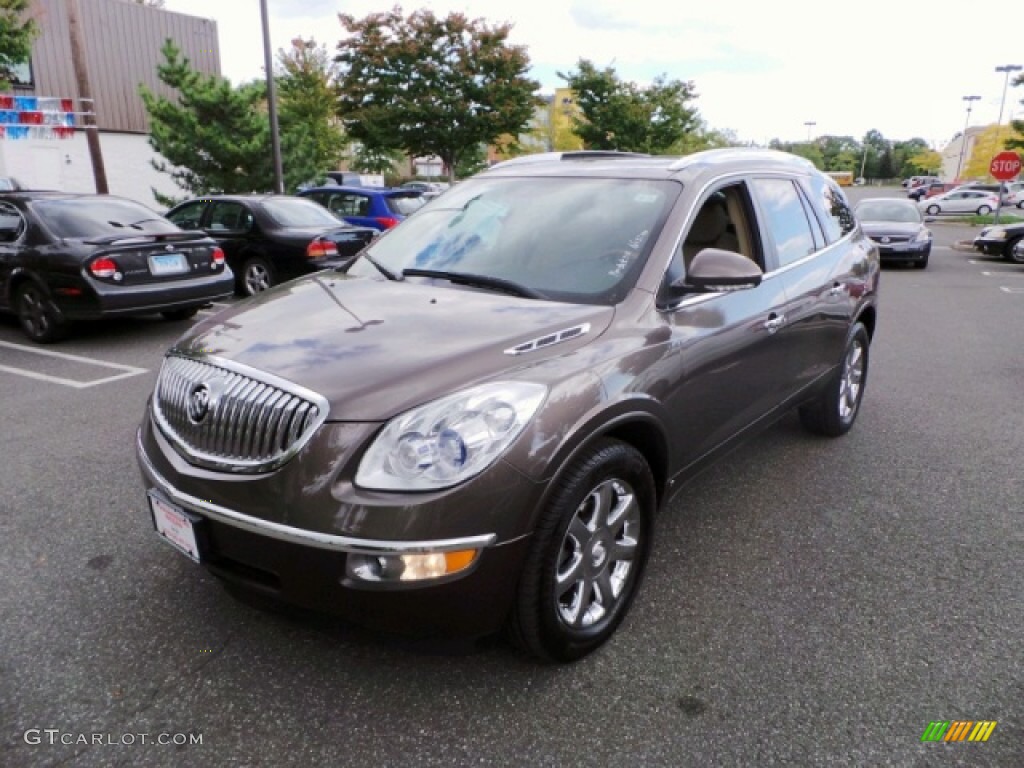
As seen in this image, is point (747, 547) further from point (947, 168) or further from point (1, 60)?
point (947, 168)

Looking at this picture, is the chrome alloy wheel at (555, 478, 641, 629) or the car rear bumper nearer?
the chrome alloy wheel at (555, 478, 641, 629)

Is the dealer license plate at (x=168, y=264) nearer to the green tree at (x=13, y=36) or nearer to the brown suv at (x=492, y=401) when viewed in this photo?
the brown suv at (x=492, y=401)

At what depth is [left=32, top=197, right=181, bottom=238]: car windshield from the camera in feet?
23.6

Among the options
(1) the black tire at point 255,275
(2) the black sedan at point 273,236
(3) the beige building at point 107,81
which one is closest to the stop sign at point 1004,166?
(2) the black sedan at point 273,236

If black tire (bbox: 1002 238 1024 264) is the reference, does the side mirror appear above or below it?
above

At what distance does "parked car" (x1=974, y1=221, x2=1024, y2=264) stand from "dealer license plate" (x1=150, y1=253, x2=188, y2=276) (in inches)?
652

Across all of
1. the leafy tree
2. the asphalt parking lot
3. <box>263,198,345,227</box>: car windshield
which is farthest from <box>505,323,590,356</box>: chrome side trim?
the leafy tree

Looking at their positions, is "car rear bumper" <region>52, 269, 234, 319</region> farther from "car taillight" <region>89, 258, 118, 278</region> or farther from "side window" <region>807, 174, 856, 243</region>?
"side window" <region>807, 174, 856, 243</region>

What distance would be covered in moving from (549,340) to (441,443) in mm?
572

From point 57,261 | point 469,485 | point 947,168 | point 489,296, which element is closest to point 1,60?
point 57,261

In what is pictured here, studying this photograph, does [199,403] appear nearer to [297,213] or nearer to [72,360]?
[72,360]

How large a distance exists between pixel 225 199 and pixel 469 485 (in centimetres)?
924

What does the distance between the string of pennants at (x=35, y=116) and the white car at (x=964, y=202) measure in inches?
1467

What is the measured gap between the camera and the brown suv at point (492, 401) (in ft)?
6.79
